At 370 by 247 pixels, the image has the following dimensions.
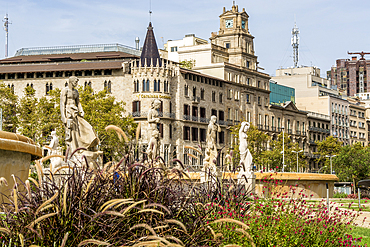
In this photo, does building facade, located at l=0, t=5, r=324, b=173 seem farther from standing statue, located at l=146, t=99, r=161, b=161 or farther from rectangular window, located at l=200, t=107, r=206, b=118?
standing statue, located at l=146, t=99, r=161, b=161

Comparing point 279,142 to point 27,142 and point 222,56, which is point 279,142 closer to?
point 222,56

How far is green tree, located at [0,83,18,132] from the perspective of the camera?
6544cm

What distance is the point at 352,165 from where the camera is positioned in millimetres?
71875

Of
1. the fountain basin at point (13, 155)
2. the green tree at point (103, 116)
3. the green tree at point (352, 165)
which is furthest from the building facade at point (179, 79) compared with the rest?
the fountain basin at point (13, 155)

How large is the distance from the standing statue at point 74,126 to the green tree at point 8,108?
171 feet

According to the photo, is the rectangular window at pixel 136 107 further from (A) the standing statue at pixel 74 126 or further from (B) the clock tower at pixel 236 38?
(A) the standing statue at pixel 74 126

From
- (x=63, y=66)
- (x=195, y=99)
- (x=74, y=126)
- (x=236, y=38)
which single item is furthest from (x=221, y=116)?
(x=74, y=126)

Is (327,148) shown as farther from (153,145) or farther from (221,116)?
(153,145)

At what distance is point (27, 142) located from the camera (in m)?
11.1

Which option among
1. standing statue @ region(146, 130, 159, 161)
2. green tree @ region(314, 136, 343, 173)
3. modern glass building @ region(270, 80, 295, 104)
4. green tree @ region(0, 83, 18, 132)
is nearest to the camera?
standing statue @ region(146, 130, 159, 161)

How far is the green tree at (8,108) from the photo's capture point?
65438 millimetres

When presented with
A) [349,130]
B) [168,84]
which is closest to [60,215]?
[168,84]

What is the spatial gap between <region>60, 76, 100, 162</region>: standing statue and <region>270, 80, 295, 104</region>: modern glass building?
299 feet

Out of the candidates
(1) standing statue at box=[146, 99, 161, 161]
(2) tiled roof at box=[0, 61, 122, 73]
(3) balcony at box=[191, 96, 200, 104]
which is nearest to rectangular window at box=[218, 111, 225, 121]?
(3) balcony at box=[191, 96, 200, 104]
